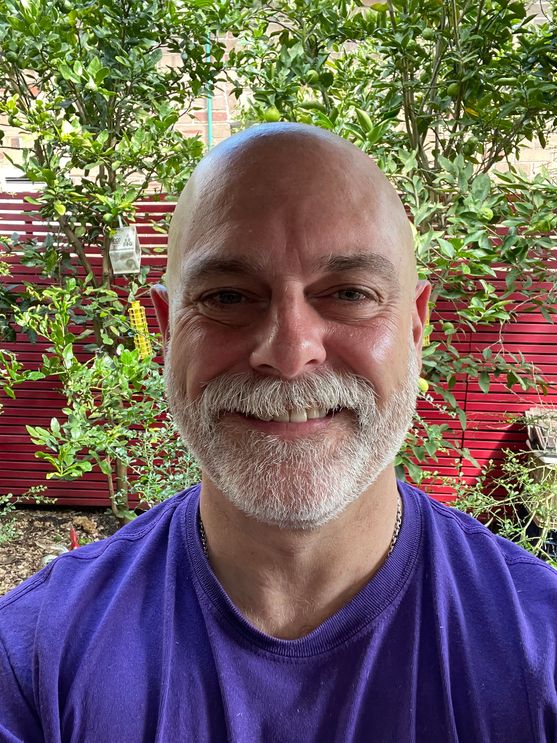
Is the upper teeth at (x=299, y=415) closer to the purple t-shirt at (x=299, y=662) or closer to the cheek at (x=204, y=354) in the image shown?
the cheek at (x=204, y=354)

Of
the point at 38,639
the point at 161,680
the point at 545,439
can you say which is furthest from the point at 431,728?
the point at 545,439

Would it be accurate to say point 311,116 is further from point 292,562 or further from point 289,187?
point 292,562

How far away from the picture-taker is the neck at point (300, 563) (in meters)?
1.06

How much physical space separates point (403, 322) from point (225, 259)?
338mm

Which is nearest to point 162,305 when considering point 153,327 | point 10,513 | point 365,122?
point 365,122

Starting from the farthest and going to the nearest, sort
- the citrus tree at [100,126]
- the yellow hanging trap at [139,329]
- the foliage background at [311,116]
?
the yellow hanging trap at [139,329], the citrus tree at [100,126], the foliage background at [311,116]

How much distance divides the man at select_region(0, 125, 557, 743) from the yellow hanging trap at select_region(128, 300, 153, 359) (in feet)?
5.71

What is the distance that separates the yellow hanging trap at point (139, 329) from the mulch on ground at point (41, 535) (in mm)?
1071

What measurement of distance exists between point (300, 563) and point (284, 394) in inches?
12.4

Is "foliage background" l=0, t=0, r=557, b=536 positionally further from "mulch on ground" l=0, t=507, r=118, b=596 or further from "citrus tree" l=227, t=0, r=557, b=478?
"mulch on ground" l=0, t=507, r=118, b=596

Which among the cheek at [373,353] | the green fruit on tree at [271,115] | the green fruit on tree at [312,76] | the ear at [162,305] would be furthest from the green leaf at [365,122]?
the cheek at [373,353]

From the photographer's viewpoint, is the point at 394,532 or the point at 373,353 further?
the point at 394,532

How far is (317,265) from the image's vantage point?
1.02m

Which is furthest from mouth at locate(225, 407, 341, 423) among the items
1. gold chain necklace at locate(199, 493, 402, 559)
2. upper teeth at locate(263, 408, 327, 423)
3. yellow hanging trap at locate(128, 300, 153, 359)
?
yellow hanging trap at locate(128, 300, 153, 359)
